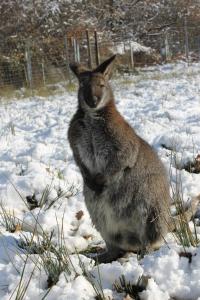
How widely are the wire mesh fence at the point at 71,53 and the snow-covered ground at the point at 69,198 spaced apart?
5837 mm

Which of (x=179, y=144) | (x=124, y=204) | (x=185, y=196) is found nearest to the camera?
(x=124, y=204)

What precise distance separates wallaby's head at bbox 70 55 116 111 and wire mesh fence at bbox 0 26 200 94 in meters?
10.2

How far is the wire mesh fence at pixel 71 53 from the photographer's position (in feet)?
58.2

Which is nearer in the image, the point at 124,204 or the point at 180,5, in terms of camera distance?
the point at 124,204

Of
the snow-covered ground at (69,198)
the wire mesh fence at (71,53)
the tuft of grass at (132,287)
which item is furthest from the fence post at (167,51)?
the tuft of grass at (132,287)

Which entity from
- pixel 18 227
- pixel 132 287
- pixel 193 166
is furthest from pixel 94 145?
pixel 193 166

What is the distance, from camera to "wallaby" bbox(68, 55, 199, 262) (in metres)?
3.42

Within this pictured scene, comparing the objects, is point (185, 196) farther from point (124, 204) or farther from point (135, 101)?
point (135, 101)

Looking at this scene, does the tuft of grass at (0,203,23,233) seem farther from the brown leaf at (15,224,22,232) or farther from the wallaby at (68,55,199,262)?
the wallaby at (68,55,199,262)

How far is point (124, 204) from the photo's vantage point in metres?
3.41

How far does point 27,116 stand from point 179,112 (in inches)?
117

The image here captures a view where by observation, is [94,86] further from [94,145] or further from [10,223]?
[10,223]

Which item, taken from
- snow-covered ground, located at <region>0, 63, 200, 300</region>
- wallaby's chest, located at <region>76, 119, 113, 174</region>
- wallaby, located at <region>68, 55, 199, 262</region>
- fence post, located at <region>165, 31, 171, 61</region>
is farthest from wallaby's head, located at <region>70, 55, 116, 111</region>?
fence post, located at <region>165, 31, 171, 61</region>

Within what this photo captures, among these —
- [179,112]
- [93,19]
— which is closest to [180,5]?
[93,19]
